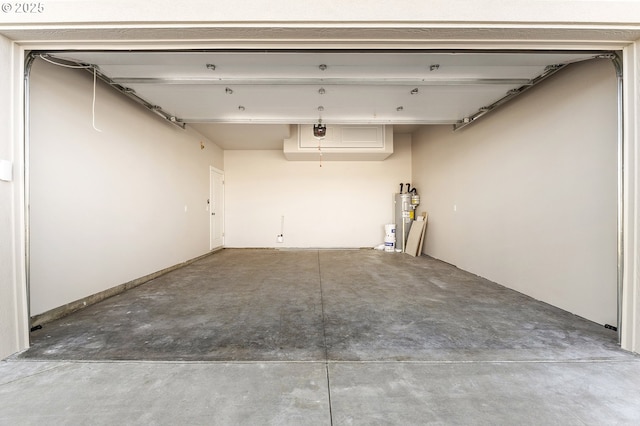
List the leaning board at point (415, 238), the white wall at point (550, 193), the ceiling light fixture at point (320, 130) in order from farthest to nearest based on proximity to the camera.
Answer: the leaning board at point (415, 238) → the ceiling light fixture at point (320, 130) → the white wall at point (550, 193)

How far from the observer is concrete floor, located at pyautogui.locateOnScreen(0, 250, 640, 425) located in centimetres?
128

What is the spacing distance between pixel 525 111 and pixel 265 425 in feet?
13.7

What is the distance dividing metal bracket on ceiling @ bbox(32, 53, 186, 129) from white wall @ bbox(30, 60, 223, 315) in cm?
10

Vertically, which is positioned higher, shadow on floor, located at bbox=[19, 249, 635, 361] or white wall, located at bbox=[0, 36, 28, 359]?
white wall, located at bbox=[0, 36, 28, 359]

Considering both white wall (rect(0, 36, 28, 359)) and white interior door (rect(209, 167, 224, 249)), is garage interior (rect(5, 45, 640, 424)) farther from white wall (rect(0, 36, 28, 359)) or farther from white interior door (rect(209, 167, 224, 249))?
white interior door (rect(209, 167, 224, 249))

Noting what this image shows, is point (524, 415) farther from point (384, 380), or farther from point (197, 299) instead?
point (197, 299)

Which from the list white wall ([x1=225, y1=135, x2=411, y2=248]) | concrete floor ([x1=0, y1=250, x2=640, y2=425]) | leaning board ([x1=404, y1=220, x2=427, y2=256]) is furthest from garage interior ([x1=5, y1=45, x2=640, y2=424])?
white wall ([x1=225, y1=135, x2=411, y2=248])

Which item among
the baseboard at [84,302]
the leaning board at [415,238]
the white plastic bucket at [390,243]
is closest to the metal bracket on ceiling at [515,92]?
the leaning board at [415,238]

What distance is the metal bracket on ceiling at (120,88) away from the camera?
243 centimetres

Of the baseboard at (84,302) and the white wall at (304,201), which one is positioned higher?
the white wall at (304,201)

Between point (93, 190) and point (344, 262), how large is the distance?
4.07 meters

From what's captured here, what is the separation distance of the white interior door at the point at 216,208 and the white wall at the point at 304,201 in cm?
22

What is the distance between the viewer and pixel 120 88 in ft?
10.4

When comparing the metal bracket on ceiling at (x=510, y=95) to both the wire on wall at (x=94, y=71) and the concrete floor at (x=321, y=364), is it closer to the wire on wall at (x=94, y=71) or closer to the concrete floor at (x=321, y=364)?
the concrete floor at (x=321, y=364)
